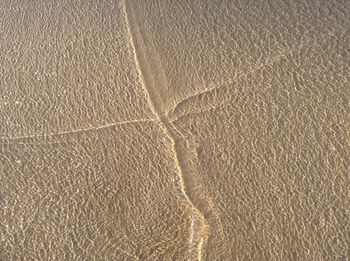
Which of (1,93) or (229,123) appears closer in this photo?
(229,123)

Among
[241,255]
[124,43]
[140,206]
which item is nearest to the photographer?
[241,255]

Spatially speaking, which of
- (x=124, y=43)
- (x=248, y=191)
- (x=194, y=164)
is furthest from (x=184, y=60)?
(x=248, y=191)

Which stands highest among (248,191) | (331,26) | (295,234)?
(331,26)

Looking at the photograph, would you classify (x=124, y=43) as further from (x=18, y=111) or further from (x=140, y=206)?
(x=140, y=206)

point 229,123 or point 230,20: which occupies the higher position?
point 230,20

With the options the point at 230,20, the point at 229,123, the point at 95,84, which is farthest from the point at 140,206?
the point at 230,20

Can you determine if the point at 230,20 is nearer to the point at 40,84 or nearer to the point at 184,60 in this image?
the point at 184,60

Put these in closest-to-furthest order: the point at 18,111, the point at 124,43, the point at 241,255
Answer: the point at 241,255
the point at 18,111
the point at 124,43
